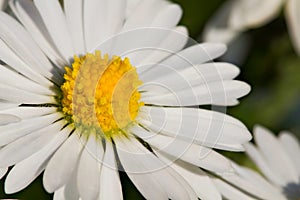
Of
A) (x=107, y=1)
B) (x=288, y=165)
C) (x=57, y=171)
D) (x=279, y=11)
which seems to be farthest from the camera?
(x=279, y=11)

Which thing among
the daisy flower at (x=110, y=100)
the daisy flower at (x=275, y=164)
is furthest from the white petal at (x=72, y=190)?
the daisy flower at (x=275, y=164)

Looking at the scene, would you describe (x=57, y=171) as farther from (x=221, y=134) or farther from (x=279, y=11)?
(x=279, y=11)

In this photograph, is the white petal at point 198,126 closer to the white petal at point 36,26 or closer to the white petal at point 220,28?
the white petal at point 36,26

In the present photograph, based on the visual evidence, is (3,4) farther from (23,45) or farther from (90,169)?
(90,169)

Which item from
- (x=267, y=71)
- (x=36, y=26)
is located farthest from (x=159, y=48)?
(x=267, y=71)

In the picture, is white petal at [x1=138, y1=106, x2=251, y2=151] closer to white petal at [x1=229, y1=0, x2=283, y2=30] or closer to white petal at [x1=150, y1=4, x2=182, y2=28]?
white petal at [x1=150, y1=4, x2=182, y2=28]

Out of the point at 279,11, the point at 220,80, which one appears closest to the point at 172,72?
the point at 220,80
